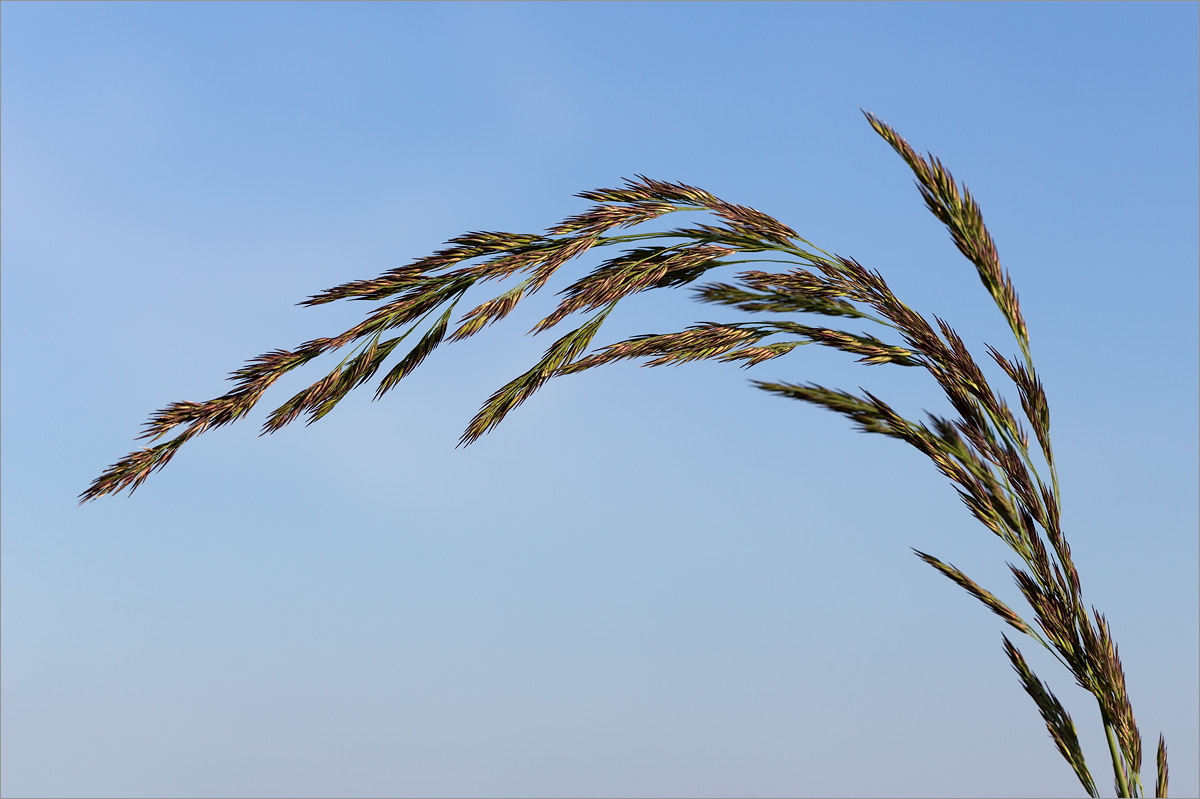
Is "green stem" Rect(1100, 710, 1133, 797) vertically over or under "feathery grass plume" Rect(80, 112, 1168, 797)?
under

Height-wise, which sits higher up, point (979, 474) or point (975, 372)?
point (975, 372)

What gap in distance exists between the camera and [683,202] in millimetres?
3031

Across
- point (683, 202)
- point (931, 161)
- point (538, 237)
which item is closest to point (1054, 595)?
point (931, 161)

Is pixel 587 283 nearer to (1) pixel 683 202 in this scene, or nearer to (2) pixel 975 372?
(1) pixel 683 202

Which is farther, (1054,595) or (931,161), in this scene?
(931,161)

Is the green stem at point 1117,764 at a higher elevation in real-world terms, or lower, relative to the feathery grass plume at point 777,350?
lower

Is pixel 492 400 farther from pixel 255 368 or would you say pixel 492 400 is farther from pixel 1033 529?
pixel 1033 529

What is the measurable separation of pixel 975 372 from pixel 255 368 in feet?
6.13

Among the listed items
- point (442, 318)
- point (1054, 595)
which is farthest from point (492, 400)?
point (1054, 595)

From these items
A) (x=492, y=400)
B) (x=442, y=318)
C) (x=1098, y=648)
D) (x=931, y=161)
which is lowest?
(x=1098, y=648)

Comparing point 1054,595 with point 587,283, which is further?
point 587,283

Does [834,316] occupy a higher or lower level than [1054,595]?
higher

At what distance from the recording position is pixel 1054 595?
2750mm

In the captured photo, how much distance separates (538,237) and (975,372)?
119 centimetres
